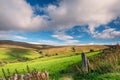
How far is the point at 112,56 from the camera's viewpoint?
25438 millimetres

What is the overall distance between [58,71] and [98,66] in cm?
586

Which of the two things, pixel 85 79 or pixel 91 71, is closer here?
pixel 85 79

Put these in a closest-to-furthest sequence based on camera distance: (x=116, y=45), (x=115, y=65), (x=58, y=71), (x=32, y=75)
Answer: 1. (x=32, y=75)
2. (x=115, y=65)
3. (x=58, y=71)
4. (x=116, y=45)

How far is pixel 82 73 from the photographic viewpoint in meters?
23.3

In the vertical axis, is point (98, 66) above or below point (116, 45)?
below

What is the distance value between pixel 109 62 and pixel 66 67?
7131 mm

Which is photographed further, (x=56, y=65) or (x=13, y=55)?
(x=13, y=55)

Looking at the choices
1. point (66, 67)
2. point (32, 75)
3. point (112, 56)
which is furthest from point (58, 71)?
point (32, 75)

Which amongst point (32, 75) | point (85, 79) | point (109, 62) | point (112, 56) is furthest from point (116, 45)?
point (32, 75)

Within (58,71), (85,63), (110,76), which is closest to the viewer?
(110,76)

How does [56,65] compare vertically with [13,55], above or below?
below

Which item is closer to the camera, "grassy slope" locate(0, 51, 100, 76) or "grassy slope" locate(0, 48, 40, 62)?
"grassy slope" locate(0, 51, 100, 76)

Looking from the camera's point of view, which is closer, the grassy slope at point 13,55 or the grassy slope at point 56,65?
the grassy slope at point 56,65

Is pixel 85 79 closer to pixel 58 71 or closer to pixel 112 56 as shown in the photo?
pixel 112 56
